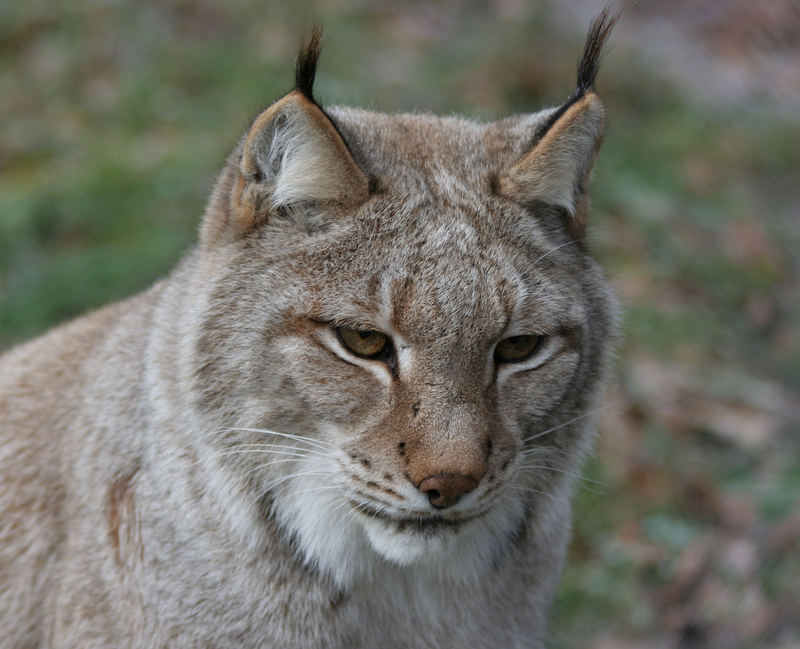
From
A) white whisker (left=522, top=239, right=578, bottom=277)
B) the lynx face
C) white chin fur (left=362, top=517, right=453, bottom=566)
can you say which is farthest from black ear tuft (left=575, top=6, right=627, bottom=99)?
white chin fur (left=362, top=517, right=453, bottom=566)

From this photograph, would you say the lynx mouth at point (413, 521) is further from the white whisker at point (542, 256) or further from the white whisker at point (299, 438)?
the white whisker at point (542, 256)

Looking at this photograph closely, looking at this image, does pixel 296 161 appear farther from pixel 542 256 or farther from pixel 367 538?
pixel 367 538

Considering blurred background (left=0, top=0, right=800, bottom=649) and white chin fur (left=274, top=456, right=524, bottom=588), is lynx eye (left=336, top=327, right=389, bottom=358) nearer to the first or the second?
white chin fur (left=274, top=456, right=524, bottom=588)

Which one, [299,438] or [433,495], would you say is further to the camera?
[299,438]

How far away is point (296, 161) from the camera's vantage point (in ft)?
10.8

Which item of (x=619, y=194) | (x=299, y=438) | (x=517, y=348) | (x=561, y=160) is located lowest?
(x=299, y=438)

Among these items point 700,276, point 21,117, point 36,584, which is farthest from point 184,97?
point 36,584

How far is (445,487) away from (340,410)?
0.39 m

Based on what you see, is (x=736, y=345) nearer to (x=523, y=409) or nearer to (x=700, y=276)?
(x=700, y=276)

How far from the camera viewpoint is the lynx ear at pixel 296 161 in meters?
3.19

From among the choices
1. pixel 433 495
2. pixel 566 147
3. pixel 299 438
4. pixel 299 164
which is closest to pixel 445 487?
pixel 433 495

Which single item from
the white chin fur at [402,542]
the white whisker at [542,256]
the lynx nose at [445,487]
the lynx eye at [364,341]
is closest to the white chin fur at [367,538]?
the white chin fur at [402,542]

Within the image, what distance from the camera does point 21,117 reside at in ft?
29.2

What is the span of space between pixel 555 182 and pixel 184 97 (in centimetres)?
620
